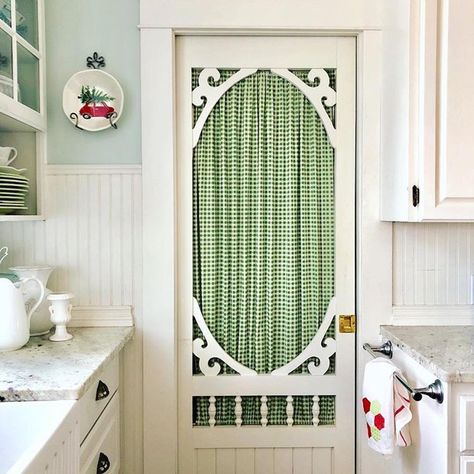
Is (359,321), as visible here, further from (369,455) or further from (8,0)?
(8,0)

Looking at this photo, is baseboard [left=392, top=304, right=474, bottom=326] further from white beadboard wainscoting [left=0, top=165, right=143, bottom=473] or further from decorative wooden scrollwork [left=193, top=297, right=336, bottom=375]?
white beadboard wainscoting [left=0, top=165, right=143, bottom=473]

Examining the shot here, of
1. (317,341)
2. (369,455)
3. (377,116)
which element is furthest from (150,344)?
(377,116)

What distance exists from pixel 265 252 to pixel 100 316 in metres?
0.67

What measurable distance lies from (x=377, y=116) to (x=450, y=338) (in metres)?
0.84

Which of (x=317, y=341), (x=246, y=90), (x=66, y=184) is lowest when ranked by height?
(x=317, y=341)

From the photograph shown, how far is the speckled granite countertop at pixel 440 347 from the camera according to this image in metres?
1.32

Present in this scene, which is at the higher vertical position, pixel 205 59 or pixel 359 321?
pixel 205 59

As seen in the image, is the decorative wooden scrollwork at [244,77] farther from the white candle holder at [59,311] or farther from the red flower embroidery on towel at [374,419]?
the red flower embroidery on towel at [374,419]

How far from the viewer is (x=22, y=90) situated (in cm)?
162

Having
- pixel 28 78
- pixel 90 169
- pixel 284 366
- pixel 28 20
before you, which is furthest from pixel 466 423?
pixel 28 20

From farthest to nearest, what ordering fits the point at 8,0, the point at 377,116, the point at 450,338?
the point at 377,116 → the point at 450,338 → the point at 8,0

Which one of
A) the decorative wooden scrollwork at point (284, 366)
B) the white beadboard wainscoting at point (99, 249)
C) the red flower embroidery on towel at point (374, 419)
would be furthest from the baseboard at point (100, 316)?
the red flower embroidery on towel at point (374, 419)

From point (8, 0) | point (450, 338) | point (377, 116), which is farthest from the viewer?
point (377, 116)

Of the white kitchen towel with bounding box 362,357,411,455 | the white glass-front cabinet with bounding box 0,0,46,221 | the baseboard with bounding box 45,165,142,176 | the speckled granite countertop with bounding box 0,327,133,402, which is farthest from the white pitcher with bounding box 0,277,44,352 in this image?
the white kitchen towel with bounding box 362,357,411,455
